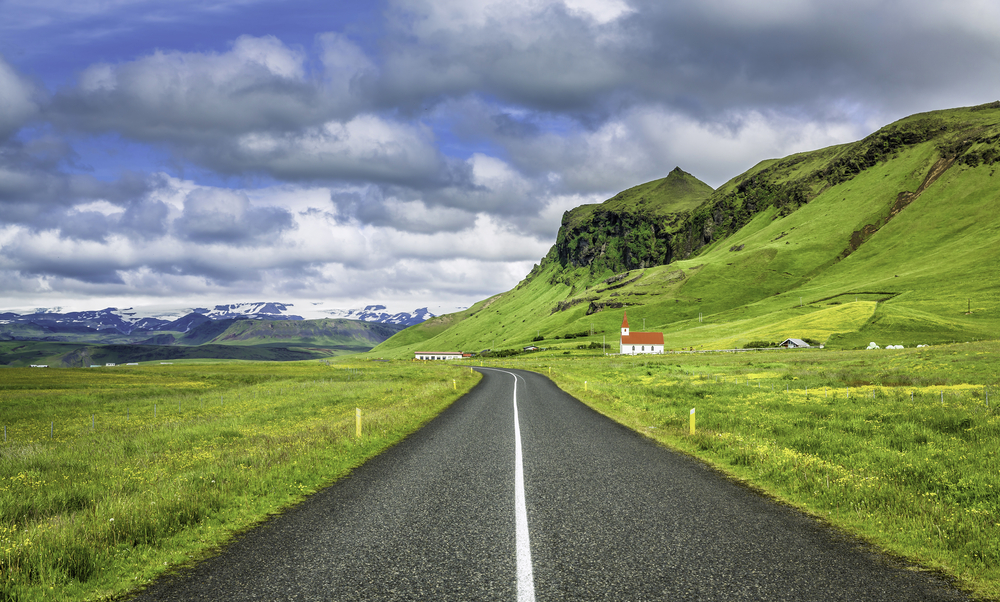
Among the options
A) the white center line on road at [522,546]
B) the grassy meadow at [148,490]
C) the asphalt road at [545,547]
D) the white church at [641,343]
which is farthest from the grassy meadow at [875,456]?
the white church at [641,343]

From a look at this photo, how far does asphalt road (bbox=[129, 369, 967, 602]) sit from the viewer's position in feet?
18.6

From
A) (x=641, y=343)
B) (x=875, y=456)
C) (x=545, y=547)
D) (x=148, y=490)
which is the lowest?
(x=641, y=343)

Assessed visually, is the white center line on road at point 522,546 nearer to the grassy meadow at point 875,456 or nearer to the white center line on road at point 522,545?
the white center line on road at point 522,545

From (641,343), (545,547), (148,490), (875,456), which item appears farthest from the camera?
(641,343)

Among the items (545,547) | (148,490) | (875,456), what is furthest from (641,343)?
(545,547)

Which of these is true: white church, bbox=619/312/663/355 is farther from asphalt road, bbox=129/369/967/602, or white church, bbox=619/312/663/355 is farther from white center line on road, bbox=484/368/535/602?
white center line on road, bbox=484/368/535/602

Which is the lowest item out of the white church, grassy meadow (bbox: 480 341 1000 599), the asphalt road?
the white church

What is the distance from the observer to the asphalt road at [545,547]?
5.68m

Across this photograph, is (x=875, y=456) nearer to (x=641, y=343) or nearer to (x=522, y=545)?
(x=522, y=545)

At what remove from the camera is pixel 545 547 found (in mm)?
6910

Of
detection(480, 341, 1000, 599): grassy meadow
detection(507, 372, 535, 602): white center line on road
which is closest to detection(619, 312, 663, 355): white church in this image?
detection(480, 341, 1000, 599): grassy meadow

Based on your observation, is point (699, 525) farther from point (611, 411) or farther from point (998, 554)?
point (611, 411)

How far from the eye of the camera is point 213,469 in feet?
36.7

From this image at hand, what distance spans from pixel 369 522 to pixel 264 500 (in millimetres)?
2716
